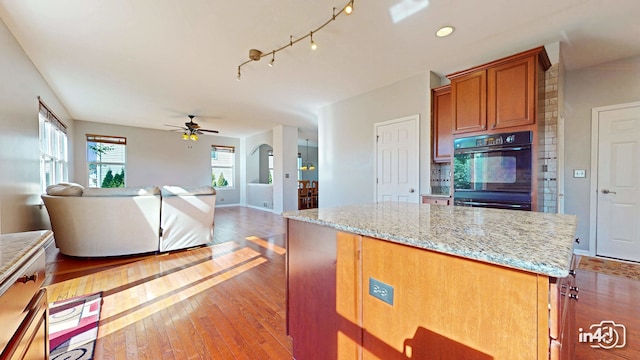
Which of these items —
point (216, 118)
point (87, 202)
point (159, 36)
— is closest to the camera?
point (159, 36)

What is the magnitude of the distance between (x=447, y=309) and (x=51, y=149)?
6467 mm

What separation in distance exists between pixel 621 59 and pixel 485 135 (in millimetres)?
2092

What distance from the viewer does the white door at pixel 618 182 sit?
3.06 m

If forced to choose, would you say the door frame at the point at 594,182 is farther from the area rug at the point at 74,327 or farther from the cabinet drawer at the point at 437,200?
the area rug at the point at 74,327

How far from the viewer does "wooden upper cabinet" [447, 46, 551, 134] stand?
2.54 m

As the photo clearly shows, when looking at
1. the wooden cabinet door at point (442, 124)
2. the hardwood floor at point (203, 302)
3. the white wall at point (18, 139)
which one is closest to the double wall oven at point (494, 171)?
the wooden cabinet door at point (442, 124)

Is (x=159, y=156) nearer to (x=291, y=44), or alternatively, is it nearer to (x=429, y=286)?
(x=291, y=44)

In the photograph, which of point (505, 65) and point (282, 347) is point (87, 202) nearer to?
point (282, 347)

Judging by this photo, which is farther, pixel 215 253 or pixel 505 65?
pixel 215 253

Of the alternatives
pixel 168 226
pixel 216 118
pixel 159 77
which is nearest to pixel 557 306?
pixel 168 226

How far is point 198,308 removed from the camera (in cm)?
208

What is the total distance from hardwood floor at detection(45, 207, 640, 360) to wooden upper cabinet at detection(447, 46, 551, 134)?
Answer: 5.80 ft

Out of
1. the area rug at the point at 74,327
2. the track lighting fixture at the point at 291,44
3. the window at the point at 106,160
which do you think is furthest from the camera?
the window at the point at 106,160

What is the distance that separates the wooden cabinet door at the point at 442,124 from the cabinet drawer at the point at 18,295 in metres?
3.71
